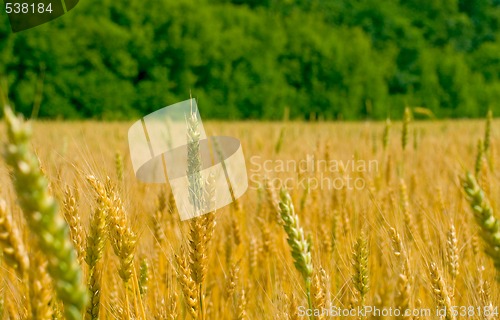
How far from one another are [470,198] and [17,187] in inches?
15.1

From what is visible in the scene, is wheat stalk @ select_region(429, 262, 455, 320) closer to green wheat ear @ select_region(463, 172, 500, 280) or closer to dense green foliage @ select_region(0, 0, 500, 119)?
green wheat ear @ select_region(463, 172, 500, 280)

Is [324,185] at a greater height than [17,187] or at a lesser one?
lesser

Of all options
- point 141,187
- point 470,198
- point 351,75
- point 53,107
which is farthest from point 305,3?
point 470,198

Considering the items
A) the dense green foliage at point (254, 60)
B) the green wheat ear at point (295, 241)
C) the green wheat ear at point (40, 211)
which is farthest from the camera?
the dense green foliage at point (254, 60)

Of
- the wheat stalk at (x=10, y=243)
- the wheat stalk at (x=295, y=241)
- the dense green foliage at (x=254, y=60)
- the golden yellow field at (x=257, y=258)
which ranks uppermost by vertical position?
the wheat stalk at (x=10, y=243)

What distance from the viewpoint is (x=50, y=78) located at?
44.1 ft

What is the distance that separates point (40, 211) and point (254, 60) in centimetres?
1533

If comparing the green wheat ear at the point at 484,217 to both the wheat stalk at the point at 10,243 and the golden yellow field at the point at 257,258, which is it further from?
the wheat stalk at the point at 10,243

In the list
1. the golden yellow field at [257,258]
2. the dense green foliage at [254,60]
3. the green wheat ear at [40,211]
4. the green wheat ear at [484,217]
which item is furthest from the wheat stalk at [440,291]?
the dense green foliage at [254,60]

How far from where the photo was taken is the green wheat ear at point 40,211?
35 centimetres

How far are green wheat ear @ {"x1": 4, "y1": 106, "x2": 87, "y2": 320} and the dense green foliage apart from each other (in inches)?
487

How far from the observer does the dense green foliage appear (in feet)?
44.2

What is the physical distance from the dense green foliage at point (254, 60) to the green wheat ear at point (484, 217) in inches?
484

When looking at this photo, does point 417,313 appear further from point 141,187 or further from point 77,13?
point 77,13
